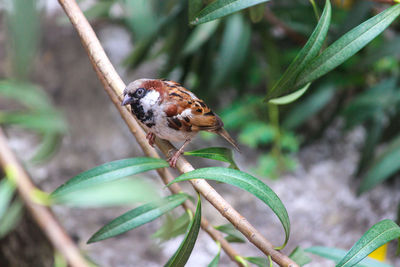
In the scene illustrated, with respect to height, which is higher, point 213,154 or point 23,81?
point 23,81

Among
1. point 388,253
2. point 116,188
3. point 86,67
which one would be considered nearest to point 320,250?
point 116,188

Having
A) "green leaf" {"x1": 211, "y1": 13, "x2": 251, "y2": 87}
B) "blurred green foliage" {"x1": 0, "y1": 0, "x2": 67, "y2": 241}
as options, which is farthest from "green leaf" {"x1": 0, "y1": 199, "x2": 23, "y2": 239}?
"green leaf" {"x1": 211, "y1": 13, "x2": 251, "y2": 87}

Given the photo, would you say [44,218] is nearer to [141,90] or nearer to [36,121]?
[36,121]

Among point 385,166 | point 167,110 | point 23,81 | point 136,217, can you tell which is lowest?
point 385,166

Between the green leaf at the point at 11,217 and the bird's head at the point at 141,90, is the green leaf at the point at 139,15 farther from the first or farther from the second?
the green leaf at the point at 11,217

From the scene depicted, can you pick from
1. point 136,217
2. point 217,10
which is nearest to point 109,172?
point 136,217

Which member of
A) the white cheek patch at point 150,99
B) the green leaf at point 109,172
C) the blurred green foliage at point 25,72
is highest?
the blurred green foliage at point 25,72

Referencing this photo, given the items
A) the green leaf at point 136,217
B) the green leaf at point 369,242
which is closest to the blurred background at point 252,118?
the green leaf at point 136,217
